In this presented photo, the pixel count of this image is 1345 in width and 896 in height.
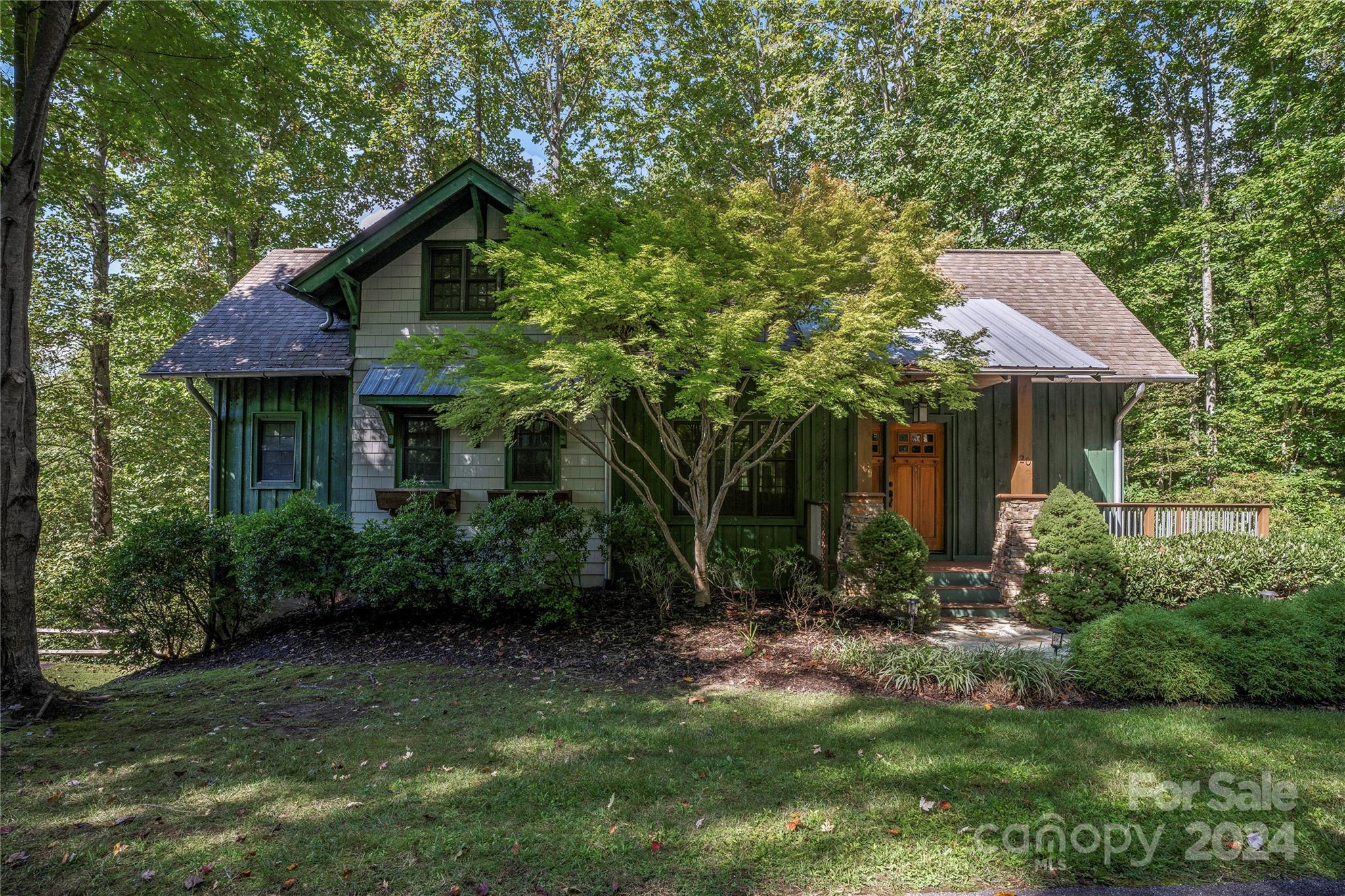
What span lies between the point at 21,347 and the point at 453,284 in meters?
5.17

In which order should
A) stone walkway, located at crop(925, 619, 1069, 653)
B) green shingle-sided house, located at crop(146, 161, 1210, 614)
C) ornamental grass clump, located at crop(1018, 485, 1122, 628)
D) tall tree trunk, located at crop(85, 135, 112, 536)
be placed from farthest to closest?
tall tree trunk, located at crop(85, 135, 112, 536) → green shingle-sided house, located at crop(146, 161, 1210, 614) → ornamental grass clump, located at crop(1018, 485, 1122, 628) → stone walkway, located at crop(925, 619, 1069, 653)

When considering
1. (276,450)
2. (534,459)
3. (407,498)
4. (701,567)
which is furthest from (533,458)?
(276,450)

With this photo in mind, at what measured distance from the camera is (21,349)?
4609 millimetres

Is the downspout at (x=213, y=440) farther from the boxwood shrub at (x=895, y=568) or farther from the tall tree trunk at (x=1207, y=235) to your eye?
the tall tree trunk at (x=1207, y=235)

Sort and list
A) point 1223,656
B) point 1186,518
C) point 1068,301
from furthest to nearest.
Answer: point 1068,301, point 1186,518, point 1223,656

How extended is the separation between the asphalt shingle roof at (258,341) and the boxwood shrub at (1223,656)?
34.2 feet

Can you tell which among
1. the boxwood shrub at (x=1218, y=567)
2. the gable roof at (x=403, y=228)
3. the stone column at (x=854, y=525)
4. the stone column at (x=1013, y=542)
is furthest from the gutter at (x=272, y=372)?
the boxwood shrub at (x=1218, y=567)

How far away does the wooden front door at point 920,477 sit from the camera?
1025 cm

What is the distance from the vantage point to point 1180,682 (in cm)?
484

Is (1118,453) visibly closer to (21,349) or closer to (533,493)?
(533,493)

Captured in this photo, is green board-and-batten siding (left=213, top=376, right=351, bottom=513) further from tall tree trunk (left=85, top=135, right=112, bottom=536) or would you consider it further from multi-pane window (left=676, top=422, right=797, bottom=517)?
tall tree trunk (left=85, top=135, right=112, bottom=536)

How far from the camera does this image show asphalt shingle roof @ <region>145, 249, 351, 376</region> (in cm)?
948

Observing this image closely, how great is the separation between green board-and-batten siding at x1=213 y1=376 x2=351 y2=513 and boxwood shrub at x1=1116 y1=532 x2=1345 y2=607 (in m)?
11.5

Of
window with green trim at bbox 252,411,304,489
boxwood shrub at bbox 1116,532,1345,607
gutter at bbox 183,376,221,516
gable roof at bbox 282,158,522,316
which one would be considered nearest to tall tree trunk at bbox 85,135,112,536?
gutter at bbox 183,376,221,516
